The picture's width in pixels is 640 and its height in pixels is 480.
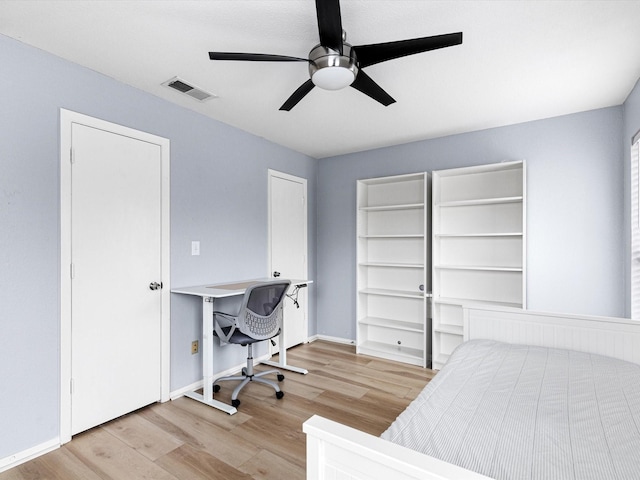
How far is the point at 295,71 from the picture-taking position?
2.35m

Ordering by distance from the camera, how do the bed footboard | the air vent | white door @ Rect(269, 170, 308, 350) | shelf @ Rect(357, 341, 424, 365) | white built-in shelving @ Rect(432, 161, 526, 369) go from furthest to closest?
white door @ Rect(269, 170, 308, 350) < shelf @ Rect(357, 341, 424, 365) < white built-in shelving @ Rect(432, 161, 526, 369) < the air vent < the bed footboard

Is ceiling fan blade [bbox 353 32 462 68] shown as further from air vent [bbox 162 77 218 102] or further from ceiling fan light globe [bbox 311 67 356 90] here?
air vent [bbox 162 77 218 102]

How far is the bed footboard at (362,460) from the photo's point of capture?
30.9 inches

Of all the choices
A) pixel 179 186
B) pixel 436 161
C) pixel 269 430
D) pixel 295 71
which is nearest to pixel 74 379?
pixel 269 430

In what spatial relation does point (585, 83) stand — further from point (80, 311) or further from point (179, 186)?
point (80, 311)

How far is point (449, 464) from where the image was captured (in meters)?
0.78

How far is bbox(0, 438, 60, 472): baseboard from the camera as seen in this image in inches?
75.6

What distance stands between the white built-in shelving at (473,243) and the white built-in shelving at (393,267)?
0.14 meters

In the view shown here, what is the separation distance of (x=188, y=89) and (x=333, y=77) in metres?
1.36

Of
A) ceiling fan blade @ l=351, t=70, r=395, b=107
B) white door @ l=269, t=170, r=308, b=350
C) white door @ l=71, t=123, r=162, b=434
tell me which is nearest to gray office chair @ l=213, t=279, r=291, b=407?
white door @ l=71, t=123, r=162, b=434

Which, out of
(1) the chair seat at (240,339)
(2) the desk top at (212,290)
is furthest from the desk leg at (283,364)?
(2) the desk top at (212,290)

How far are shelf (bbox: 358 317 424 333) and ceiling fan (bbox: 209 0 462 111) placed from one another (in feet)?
8.45

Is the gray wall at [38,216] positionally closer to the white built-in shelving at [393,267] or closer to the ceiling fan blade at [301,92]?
the ceiling fan blade at [301,92]

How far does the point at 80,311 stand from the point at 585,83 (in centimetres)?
388
